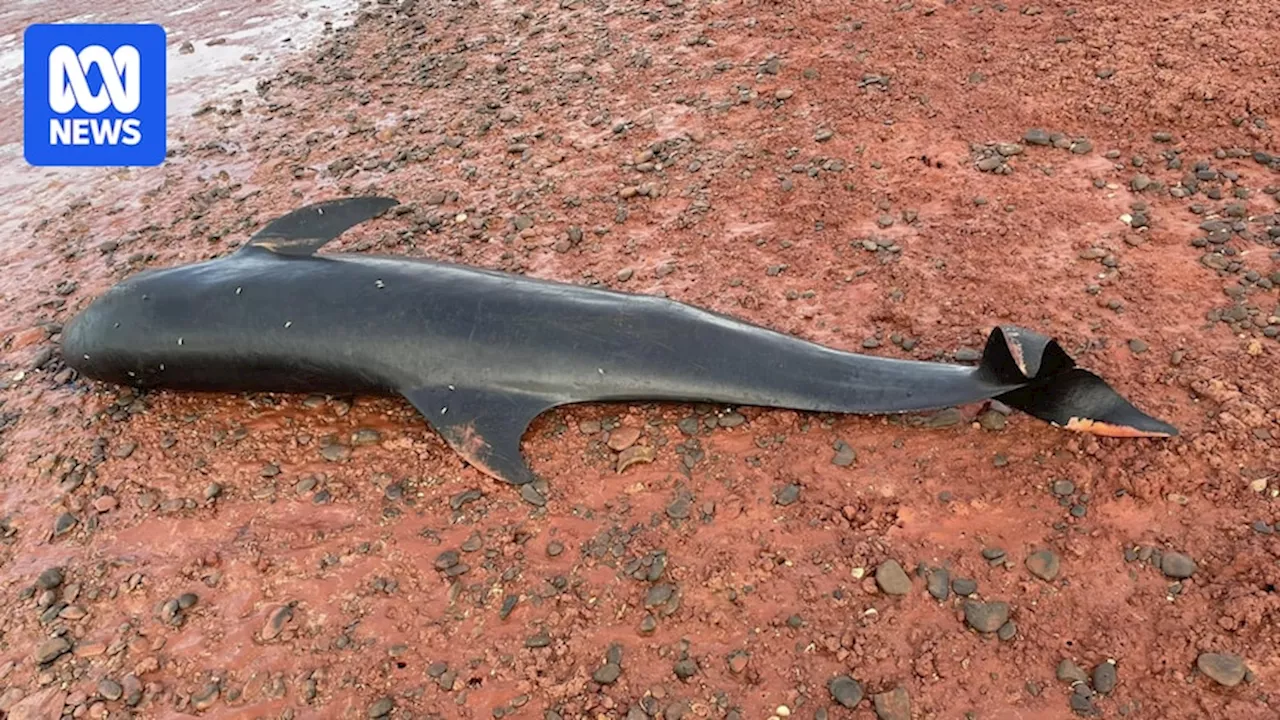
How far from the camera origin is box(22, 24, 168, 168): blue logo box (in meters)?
8.39

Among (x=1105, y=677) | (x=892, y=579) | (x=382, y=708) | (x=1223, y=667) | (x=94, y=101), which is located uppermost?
(x=1223, y=667)

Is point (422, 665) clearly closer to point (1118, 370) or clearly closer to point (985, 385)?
point (985, 385)

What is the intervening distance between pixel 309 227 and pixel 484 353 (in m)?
1.70

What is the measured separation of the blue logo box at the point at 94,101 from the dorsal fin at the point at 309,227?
3567 millimetres

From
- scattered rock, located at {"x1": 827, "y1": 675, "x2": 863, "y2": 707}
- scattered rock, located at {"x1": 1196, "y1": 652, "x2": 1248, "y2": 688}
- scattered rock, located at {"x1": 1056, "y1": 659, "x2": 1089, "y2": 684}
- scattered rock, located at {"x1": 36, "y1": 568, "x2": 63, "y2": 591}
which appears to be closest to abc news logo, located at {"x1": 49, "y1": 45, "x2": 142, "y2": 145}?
scattered rock, located at {"x1": 36, "y1": 568, "x2": 63, "y2": 591}

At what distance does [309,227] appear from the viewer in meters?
5.37

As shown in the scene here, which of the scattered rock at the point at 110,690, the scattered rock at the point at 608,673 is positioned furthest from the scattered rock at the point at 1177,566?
the scattered rock at the point at 110,690

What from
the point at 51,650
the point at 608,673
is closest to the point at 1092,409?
the point at 608,673

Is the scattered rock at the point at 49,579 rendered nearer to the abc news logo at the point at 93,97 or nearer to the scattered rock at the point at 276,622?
the scattered rock at the point at 276,622

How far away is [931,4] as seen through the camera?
7758 millimetres

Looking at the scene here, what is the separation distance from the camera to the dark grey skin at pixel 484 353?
4.00 metres

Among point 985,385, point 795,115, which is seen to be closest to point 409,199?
point 795,115

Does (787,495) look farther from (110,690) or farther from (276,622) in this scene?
(110,690)

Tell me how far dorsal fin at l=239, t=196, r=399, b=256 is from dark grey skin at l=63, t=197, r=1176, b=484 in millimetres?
34
